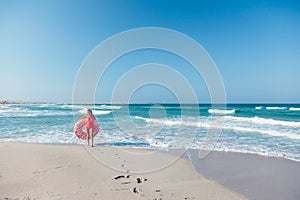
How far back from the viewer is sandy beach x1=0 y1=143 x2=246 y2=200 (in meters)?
3.71

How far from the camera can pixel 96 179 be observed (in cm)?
447

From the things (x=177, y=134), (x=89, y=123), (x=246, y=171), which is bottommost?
(x=177, y=134)

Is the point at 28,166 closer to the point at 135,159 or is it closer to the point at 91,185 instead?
the point at 91,185

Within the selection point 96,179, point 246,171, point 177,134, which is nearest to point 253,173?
point 246,171

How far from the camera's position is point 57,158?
20.4 ft

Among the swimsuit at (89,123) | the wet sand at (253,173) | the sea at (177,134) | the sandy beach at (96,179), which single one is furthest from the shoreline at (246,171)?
the swimsuit at (89,123)

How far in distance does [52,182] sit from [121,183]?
1.31 metres

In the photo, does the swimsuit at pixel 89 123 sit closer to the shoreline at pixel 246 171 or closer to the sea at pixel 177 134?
the sea at pixel 177 134

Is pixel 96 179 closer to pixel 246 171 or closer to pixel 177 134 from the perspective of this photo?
pixel 246 171

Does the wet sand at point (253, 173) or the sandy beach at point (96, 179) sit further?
the wet sand at point (253, 173)

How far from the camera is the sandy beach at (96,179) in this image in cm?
371

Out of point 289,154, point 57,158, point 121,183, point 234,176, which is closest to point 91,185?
point 121,183

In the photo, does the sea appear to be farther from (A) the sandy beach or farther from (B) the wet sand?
(A) the sandy beach

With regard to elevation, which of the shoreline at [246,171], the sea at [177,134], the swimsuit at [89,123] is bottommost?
the sea at [177,134]
